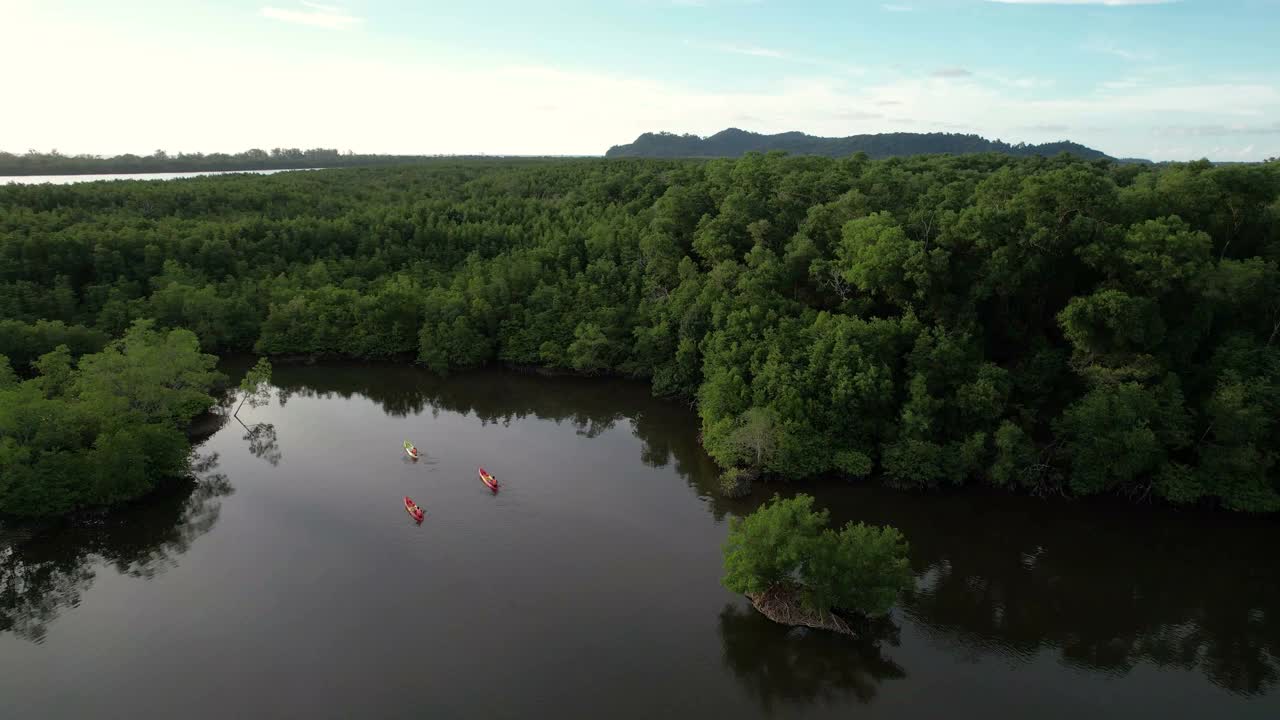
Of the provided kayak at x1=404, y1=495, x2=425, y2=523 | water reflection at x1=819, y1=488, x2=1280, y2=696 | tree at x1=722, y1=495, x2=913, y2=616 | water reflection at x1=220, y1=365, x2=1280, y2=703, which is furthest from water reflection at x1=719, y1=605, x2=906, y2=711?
kayak at x1=404, y1=495, x2=425, y2=523

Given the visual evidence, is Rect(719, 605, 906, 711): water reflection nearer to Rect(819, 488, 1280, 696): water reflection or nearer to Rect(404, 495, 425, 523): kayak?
Rect(819, 488, 1280, 696): water reflection

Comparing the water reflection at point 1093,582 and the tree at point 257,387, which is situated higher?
the tree at point 257,387

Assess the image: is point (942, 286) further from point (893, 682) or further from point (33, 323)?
point (33, 323)

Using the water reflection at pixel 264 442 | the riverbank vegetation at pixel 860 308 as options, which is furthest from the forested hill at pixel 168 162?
the water reflection at pixel 264 442

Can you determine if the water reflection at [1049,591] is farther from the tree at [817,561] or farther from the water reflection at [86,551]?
the water reflection at [86,551]

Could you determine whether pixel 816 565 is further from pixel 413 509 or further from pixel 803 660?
pixel 413 509

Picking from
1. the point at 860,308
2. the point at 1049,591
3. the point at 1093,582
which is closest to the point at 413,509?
the point at 860,308
